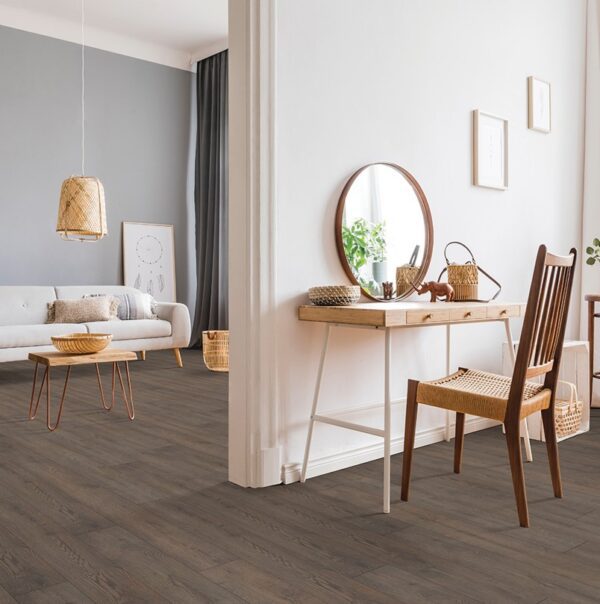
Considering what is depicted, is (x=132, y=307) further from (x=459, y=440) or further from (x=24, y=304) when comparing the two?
(x=459, y=440)

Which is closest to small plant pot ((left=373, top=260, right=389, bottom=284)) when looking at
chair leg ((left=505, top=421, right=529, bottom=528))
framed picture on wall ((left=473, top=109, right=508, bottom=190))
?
framed picture on wall ((left=473, top=109, right=508, bottom=190))

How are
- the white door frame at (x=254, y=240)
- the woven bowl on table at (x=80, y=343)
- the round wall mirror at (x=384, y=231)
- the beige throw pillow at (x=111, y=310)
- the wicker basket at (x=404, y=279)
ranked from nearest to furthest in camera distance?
the white door frame at (x=254, y=240), the round wall mirror at (x=384, y=231), the wicker basket at (x=404, y=279), the woven bowl on table at (x=80, y=343), the beige throw pillow at (x=111, y=310)

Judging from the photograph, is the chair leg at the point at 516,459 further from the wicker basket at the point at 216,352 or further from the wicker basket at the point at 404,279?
the wicker basket at the point at 216,352

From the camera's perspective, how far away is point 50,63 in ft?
21.6

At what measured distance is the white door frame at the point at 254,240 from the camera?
2.62 meters

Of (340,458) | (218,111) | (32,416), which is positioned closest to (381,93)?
(340,458)

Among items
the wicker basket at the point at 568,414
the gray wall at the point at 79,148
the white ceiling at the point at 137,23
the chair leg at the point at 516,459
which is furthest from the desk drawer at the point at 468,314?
the gray wall at the point at 79,148

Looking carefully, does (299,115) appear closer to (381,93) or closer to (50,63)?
(381,93)

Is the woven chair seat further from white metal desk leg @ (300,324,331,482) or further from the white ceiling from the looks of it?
the white ceiling

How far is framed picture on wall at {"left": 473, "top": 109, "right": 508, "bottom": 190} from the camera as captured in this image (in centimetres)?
361

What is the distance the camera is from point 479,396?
2309 mm

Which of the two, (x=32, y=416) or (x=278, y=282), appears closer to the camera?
(x=278, y=282)

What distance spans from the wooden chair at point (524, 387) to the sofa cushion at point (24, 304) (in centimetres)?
434

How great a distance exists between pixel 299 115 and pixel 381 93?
1.77 ft
